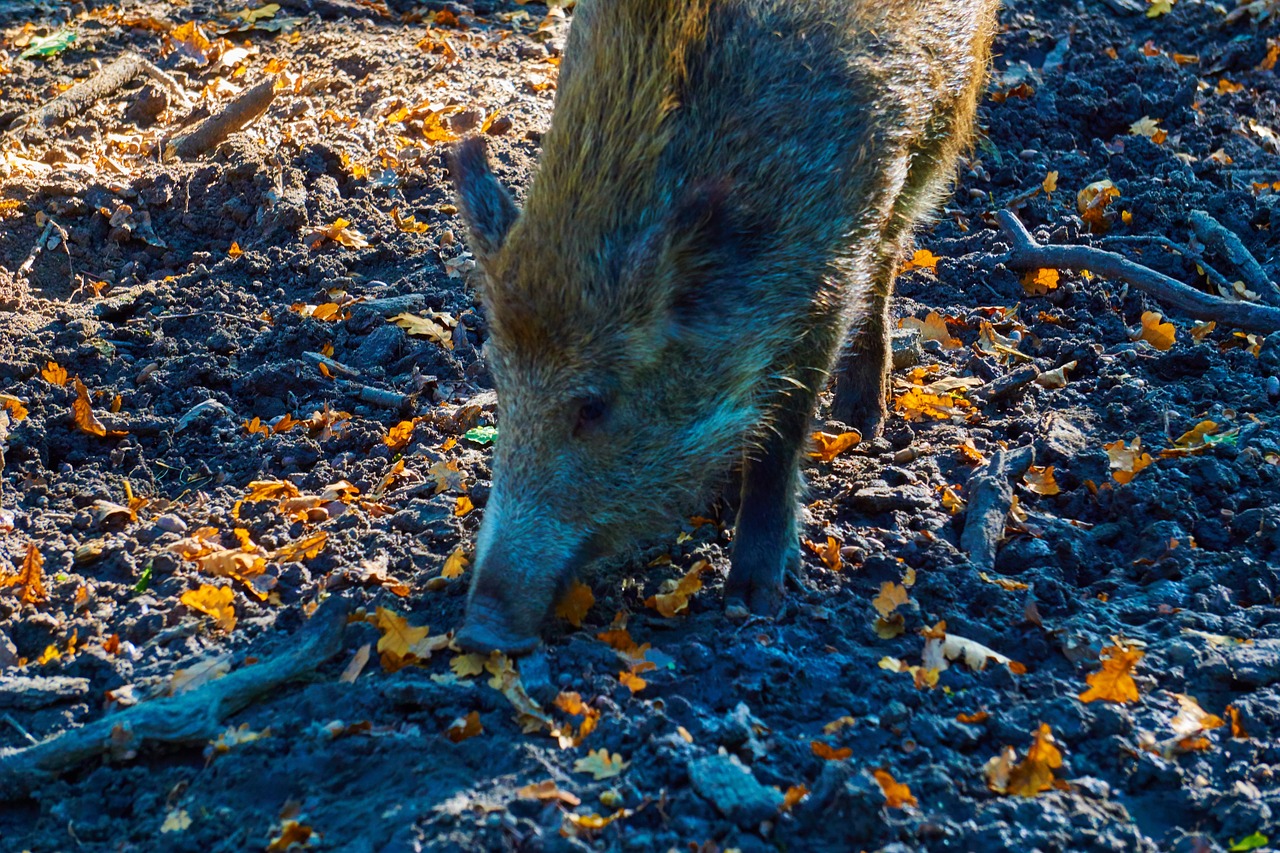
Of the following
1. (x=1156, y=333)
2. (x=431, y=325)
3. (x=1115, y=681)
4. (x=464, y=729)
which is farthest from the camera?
(x=431, y=325)

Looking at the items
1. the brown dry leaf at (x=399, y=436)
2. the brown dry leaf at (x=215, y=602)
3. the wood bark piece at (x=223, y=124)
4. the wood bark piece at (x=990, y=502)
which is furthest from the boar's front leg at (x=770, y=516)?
the wood bark piece at (x=223, y=124)

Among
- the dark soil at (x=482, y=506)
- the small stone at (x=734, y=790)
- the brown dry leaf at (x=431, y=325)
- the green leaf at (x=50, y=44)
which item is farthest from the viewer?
the green leaf at (x=50, y=44)

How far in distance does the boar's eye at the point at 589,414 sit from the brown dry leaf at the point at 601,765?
962mm

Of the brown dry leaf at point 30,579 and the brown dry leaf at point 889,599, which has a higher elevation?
the brown dry leaf at point 889,599

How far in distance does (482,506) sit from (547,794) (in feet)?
4.95

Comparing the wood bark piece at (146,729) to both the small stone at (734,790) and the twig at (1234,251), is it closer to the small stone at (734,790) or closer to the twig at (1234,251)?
the small stone at (734,790)

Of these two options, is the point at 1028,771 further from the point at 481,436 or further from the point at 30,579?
the point at 30,579

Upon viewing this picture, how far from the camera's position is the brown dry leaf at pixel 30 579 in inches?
134

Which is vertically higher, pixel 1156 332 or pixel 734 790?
pixel 1156 332

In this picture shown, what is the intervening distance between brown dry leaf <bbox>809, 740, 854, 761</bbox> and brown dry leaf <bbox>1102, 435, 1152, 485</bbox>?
1.71 meters

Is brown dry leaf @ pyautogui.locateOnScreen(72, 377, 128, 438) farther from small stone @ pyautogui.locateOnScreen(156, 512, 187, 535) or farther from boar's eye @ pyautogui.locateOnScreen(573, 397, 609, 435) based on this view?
boar's eye @ pyautogui.locateOnScreen(573, 397, 609, 435)

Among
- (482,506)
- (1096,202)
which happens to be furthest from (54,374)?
(1096,202)

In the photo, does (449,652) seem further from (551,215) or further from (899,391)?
(899,391)

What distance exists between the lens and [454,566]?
3543mm
